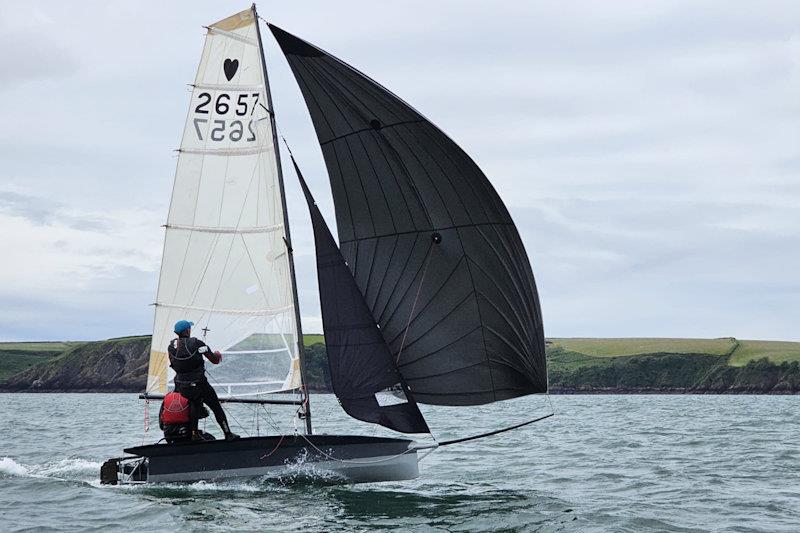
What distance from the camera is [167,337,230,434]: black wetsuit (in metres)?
16.0

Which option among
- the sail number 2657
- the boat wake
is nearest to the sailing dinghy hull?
the boat wake

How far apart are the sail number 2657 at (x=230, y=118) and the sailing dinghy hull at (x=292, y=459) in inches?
209

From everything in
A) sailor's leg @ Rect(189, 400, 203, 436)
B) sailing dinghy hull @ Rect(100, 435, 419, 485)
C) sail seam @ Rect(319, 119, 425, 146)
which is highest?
sail seam @ Rect(319, 119, 425, 146)

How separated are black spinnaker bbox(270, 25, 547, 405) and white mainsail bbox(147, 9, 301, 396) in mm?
1020

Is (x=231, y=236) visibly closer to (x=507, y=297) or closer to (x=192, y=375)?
(x=192, y=375)

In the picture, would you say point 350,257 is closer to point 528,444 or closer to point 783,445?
point 528,444

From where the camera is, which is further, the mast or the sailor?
the mast

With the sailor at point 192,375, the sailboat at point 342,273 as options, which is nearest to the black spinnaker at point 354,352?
the sailboat at point 342,273

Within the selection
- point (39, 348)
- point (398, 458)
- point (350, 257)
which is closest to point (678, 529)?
point (398, 458)

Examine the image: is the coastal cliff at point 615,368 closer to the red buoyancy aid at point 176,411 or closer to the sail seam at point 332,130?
the red buoyancy aid at point 176,411

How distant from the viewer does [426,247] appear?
52.9ft

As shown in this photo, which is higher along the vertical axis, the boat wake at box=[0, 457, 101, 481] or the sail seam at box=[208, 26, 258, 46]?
the sail seam at box=[208, 26, 258, 46]

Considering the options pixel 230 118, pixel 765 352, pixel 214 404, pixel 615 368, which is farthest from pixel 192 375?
pixel 765 352

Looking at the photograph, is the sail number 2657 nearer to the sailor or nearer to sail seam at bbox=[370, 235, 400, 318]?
sail seam at bbox=[370, 235, 400, 318]
